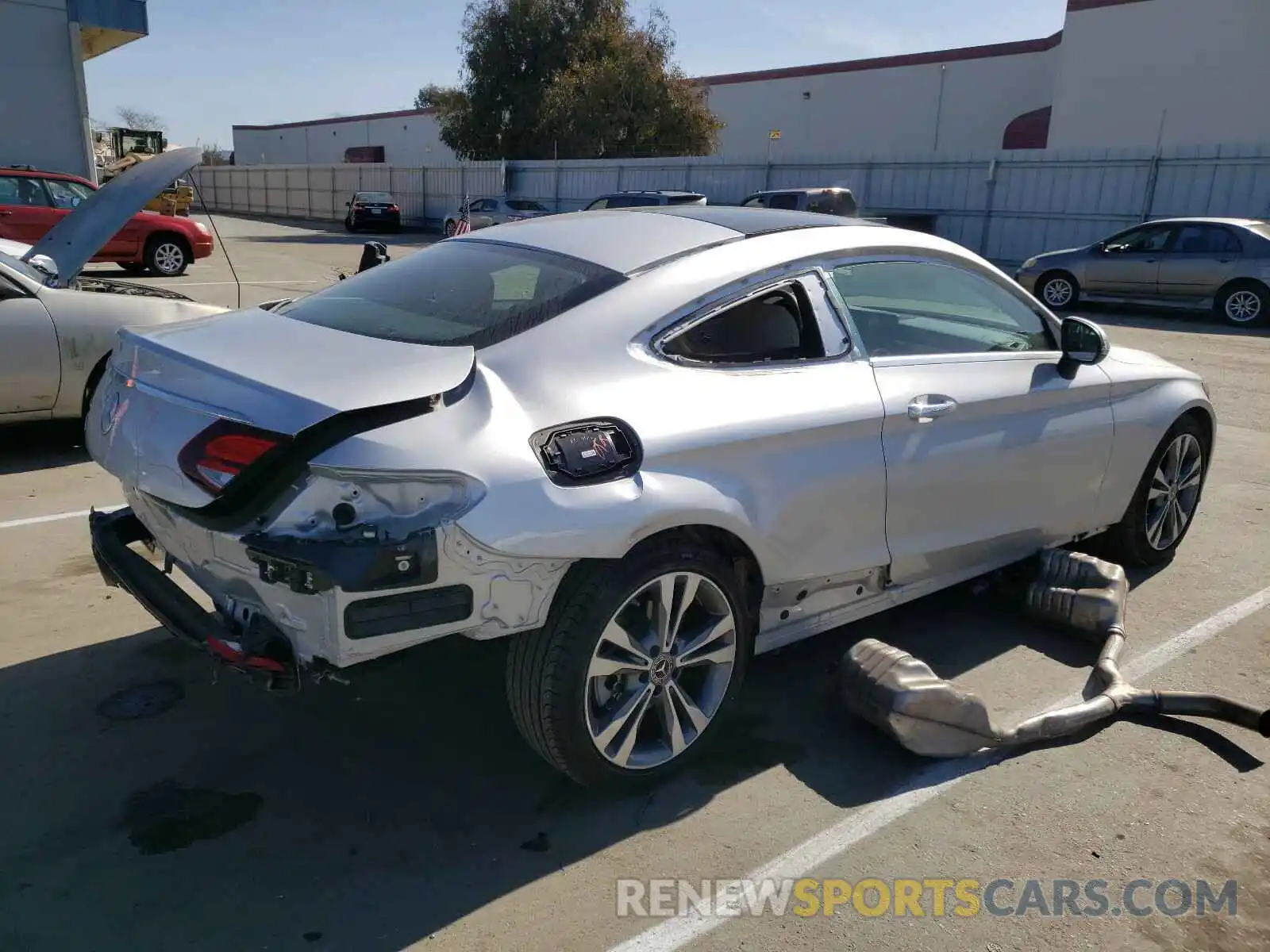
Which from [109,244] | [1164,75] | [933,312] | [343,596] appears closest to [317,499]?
[343,596]

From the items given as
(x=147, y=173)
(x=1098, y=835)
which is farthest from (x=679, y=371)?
(x=147, y=173)

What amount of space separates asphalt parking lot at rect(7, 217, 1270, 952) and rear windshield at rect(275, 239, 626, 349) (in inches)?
37.9

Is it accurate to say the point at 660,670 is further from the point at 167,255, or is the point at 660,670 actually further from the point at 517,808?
the point at 167,255

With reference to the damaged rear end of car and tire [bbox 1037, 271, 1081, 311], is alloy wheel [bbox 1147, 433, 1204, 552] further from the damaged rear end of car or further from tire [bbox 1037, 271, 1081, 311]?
tire [bbox 1037, 271, 1081, 311]

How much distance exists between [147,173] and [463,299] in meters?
2.88

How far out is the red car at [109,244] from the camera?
15055 millimetres

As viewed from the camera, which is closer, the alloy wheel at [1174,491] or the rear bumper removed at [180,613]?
the rear bumper removed at [180,613]

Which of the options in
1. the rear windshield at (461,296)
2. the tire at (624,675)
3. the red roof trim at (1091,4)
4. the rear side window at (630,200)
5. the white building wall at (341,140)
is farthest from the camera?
the white building wall at (341,140)

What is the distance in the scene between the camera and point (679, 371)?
3.05 metres

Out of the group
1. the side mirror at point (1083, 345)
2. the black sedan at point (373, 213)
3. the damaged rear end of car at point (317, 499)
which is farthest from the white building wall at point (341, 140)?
the damaged rear end of car at point (317, 499)

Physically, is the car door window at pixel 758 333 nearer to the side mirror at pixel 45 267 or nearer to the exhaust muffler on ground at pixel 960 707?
the exhaust muffler on ground at pixel 960 707

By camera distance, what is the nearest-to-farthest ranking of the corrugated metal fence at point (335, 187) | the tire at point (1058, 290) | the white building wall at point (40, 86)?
the tire at point (1058, 290) < the white building wall at point (40, 86) < the corrugated metal fence at point (335, 187)

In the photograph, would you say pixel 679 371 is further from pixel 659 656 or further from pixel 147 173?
pixel 147 173

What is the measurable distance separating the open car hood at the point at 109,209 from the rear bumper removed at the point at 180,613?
7.98 feet
